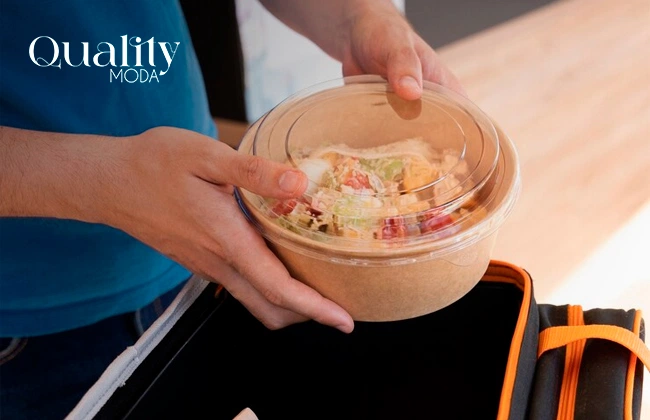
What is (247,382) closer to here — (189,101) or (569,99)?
(189,101)

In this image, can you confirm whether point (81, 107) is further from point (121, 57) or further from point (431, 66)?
point (431, 66)

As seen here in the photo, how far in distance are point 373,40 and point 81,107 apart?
39 cm

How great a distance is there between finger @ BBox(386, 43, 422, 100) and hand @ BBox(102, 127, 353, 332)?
0.69 feet

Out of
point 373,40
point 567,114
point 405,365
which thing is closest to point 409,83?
point 373,40

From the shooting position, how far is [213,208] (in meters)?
0.70

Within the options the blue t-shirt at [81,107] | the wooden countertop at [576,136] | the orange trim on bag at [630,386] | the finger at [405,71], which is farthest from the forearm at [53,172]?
the wooden countertop at [576,136]

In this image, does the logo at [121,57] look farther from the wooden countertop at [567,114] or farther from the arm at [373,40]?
the wooden countertop at [567,114]

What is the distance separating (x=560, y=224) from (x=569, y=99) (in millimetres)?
799

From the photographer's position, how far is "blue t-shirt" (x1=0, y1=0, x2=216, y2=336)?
84 cm

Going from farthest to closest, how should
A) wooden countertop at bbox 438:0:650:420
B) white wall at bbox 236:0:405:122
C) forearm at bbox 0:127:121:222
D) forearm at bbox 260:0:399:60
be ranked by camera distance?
white wall at bbox 236:0:405:122 → wooden countertop at bbox 438:0:650:420 → forearm at bbox 260:0:399:60 → forearm at bbox 0:127:121:222

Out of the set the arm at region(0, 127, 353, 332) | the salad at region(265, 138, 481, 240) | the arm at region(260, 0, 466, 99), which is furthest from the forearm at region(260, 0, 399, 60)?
the arm at region(0, 127, 353, 332)

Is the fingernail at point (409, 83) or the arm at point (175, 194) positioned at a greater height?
the fingernail at point (409, 83)

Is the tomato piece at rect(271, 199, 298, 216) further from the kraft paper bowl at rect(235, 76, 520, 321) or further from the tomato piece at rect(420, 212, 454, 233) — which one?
the tomato piece at rect(420, 212, 454, 233)

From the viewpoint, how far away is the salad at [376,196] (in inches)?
27.5
